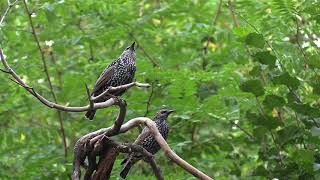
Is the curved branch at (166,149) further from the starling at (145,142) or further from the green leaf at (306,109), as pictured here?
the green leaf at (306,109)

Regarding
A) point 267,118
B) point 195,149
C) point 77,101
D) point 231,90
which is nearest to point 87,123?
point 77,101

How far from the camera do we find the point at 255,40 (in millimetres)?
3734

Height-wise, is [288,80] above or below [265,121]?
above

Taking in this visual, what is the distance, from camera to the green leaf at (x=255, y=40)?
3.71 m

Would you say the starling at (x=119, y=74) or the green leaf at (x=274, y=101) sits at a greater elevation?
the starling at (x=119, y=74)

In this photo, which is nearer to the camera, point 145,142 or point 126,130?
point 126,130

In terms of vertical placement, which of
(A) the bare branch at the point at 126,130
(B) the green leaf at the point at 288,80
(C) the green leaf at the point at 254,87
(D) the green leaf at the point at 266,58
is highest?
(A) the bare branch at the point at 126,130

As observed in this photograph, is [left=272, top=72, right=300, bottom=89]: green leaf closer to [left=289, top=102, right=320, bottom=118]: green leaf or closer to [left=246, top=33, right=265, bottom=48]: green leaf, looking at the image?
[left=289, top=102, right=320, bottom=118]: green leaf

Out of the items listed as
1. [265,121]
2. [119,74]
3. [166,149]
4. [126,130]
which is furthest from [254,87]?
[166,149]

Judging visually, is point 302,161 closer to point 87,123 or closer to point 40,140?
point 87,123

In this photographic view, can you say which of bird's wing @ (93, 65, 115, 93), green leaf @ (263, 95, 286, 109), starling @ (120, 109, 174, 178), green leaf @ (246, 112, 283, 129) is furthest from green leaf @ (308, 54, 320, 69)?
bird's wing @ (93, 65, 115, 93)

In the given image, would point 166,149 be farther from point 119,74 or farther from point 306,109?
point 306,109

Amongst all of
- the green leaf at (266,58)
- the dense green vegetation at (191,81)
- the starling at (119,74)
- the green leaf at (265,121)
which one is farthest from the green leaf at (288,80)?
the starling at (119,74)

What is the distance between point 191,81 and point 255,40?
616mm
